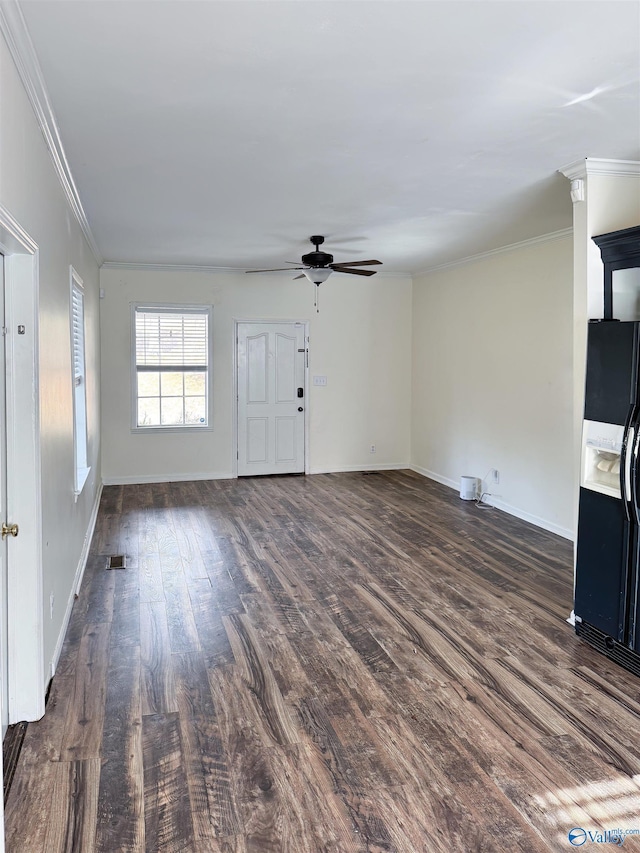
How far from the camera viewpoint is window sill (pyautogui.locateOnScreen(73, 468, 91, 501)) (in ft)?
13.8

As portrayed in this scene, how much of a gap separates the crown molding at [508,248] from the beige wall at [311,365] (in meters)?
1.05

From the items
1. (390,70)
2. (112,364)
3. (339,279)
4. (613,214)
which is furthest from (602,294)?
(112,364)

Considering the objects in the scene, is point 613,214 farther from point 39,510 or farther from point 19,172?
point 39,510

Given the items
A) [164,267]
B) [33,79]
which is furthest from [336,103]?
[164,267]

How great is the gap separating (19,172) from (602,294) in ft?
9.44

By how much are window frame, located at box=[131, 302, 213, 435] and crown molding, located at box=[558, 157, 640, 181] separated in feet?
15.9

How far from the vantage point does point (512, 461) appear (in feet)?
20.0

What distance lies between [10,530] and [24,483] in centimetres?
23

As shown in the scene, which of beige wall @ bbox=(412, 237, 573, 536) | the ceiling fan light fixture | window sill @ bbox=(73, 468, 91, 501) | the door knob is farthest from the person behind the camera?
→ the ceiling fan light fixture

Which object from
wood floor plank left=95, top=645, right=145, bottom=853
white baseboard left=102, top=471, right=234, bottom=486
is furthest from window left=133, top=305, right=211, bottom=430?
wood floor plank left=95, top=645, right=145, bottom=853

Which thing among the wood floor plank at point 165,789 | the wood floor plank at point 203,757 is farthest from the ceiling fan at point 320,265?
the wood floor plank at point 165,789

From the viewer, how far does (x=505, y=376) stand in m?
6.15

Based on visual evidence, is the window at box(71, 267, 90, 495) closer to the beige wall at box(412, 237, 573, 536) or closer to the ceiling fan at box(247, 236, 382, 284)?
the ceiling fan at box(247, 236, 382, 284)

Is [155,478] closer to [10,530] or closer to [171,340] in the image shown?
[171,340]
